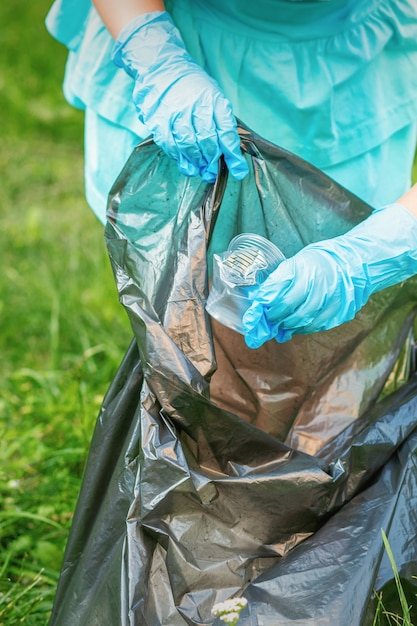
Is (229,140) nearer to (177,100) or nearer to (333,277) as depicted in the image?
(177,100)

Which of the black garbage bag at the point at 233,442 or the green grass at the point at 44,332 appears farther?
the green grass at the point at 44,332

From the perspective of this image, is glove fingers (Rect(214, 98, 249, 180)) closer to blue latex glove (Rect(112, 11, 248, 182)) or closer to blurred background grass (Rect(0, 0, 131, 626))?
blue latex glove (Rect(112, 11, 248, 182))

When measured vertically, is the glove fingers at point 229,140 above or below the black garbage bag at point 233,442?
above

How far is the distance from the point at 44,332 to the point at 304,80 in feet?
4.45

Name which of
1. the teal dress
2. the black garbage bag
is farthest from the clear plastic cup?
the teal dress

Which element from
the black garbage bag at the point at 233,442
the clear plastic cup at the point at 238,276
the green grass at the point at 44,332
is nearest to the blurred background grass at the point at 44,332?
the green grass at the point at 44,332

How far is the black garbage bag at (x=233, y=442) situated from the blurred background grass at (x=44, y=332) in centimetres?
36

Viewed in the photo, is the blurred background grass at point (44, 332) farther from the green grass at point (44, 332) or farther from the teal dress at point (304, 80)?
the teal dress at point (304, 80)

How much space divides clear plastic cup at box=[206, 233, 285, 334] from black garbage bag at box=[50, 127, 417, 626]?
2 cm

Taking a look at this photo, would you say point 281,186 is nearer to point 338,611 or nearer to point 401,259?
point 401,259

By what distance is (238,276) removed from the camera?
134 cm

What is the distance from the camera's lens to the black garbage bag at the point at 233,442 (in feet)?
4.23

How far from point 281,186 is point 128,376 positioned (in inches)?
16.8

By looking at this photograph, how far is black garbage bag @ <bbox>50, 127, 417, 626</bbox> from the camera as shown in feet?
4.23
